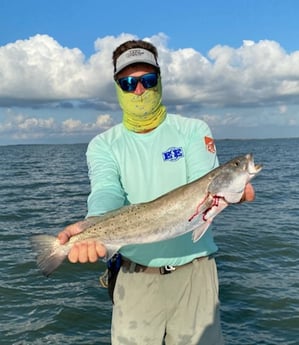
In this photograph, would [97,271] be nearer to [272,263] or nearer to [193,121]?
[272,263]

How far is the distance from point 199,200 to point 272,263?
9.96 meters

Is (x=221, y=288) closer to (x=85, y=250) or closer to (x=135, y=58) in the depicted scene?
(x=85, y=250)

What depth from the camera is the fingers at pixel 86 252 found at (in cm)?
489

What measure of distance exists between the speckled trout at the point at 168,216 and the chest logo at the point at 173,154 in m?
0.43

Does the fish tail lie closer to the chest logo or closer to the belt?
the belt

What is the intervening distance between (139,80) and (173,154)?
3.16 feet

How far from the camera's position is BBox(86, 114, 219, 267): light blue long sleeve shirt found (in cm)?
512

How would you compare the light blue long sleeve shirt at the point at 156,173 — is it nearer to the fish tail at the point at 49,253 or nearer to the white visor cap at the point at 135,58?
the fish tail at the point at 49,253

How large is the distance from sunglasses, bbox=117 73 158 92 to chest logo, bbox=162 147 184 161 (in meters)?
0.83

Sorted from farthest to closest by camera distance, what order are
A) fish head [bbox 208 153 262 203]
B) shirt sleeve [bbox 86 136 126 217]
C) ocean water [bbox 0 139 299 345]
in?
ocean water [bbox 0 139 299 345], shirt sleeve [bbox 86 136 126 217], fish head [bbox 208 153 262 203]

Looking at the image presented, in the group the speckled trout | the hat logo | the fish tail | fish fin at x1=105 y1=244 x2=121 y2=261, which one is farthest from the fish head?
the fish tail

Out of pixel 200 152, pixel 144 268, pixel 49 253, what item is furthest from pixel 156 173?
pixel 49 253

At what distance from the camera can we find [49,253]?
511cm

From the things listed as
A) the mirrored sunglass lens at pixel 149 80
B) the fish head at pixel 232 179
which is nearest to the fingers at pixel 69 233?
the fish head at pixel 232 179
